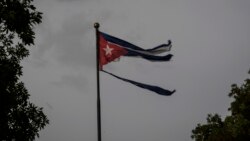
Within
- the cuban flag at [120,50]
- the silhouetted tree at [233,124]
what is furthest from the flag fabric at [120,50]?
the silhouetted tree at [233,124]

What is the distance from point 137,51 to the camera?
1850cm

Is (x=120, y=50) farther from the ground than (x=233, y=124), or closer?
closer

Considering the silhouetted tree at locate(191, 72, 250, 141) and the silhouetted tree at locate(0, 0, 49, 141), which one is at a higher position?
the silhouetted tree at locate(191, 72, 250, 141)

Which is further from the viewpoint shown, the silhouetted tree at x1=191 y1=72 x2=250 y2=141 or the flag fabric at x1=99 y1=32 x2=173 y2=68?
the silhouetted tree at x1=191 y1=72 x2=250 y2=141

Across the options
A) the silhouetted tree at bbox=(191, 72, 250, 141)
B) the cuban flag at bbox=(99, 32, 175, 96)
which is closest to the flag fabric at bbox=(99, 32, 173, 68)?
the cuban flag at bbox=(99, 32, 175, 96)

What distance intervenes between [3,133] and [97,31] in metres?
4.68

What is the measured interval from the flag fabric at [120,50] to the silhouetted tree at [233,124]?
61.0 feet

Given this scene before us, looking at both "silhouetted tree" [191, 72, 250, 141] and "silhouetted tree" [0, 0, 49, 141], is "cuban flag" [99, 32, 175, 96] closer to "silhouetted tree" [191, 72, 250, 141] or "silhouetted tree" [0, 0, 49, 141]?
"silhouetted tree" [0, 0, 49, 141]

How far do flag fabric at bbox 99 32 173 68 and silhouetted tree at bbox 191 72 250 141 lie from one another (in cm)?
1859

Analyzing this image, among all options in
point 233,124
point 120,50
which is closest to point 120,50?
point 120,50

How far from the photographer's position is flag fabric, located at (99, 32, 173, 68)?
1845 cm

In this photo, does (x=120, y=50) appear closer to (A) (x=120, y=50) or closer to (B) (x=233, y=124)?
(A) (x=120, y=50)

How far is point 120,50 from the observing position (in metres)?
18.5

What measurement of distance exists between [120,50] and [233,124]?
20.0 meters
